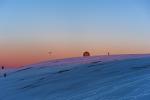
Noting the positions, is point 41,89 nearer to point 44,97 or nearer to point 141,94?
point 44,97

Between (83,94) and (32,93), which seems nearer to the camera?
(83,94)

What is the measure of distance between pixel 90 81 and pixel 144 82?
4519 mm

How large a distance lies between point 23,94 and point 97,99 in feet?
22.5

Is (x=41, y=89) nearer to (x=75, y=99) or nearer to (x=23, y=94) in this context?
(x=23, y=94)

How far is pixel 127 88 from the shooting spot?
1160 centimetres

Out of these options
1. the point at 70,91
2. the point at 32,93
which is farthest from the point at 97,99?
the point at 32,93

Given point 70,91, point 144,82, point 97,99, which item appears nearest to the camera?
point 97,99

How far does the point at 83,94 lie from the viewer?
12.8 meters

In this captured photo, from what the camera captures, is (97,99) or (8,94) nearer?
(97,99)

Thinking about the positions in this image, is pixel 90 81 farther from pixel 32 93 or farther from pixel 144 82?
pixel 144 82

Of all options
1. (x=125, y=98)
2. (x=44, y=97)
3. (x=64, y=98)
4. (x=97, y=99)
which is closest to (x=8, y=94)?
(x=44, y=97)

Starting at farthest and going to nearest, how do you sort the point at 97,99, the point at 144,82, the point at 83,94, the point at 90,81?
the point at 90,81 → the point at 83,94 → the point at 144,82 → the point at 97,99

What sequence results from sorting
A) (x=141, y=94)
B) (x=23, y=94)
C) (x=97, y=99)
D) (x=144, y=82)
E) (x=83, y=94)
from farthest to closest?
(x=23, y=94), (x=83, y=94), (x=144, y=82), (x=97, y=99), (x=141, y=94)

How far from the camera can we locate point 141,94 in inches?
397
